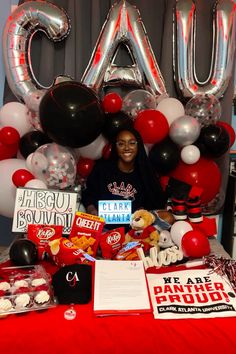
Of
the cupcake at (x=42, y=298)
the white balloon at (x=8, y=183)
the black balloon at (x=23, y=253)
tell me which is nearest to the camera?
the cupcake at (x=42, y=298)

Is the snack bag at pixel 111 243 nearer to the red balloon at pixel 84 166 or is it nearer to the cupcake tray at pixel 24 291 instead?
the cupcake tray at pixel 24 291

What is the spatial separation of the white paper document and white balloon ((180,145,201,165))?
708mm

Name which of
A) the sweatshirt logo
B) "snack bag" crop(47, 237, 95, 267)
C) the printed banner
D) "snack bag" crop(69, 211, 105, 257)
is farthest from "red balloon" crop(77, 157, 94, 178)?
the printed banner

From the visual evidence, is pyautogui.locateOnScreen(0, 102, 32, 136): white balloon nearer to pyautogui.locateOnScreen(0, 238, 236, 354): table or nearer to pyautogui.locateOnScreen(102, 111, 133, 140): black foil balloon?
pyautogui.locateOnScreen(102, 111, 133, 140): black foil balloon

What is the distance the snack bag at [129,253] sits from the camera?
4.62 feet

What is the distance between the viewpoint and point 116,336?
100 cm

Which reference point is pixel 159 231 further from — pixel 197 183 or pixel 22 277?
pixel 22 277

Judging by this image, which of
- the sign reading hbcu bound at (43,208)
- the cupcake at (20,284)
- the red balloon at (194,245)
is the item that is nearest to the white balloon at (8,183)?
the sign reading hbcu bound at (43,208)

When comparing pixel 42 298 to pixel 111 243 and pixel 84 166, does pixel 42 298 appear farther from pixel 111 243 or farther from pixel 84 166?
pixel 84 166

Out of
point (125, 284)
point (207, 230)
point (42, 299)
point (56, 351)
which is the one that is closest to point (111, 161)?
point (207, 230)

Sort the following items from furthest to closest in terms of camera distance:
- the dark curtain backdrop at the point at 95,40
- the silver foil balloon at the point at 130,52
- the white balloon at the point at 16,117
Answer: the dark curtain backdrop at the point at 95,40
the silver foil balloon at the point at 130,52
the white balloon at the point at 16,117

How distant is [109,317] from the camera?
3.43 feet

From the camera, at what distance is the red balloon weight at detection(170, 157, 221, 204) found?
1803mm

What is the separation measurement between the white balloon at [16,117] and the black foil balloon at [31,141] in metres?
0.08
